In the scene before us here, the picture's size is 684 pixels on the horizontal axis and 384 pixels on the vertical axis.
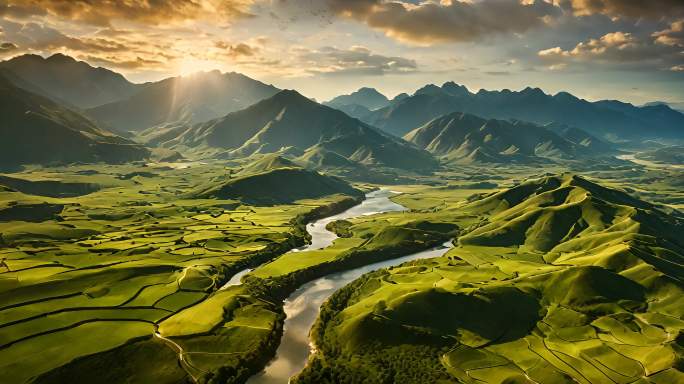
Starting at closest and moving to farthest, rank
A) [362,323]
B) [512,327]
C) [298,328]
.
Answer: [362,323] < [512,327] < [298,328]

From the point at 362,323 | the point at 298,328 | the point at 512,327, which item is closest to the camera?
the point at 362,323

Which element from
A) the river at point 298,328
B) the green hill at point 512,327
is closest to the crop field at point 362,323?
the green hill at point 512,327

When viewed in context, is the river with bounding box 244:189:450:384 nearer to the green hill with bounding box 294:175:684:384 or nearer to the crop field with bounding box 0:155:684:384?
the crop field with bounding box 0:155:684:384

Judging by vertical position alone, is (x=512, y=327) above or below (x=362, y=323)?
above

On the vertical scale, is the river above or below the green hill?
below

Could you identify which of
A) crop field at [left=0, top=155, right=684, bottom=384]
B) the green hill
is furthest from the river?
the green hill

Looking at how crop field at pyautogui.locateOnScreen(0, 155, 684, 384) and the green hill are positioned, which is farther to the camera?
the green hill

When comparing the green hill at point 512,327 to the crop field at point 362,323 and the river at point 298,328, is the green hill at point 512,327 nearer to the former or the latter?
the crop field at point 362,323

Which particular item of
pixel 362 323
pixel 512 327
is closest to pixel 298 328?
pixel 362 323

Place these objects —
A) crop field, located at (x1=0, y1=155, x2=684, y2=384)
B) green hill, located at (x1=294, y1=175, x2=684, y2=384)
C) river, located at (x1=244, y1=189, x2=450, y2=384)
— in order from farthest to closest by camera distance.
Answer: river, located at (x1=244, y1=189, x2=450, y2=384) < green hill, located at (x1=294, y1=175, x2=684, y2=384) < crop field, located at (x1=0, y1=155, x2=684, y2=384)

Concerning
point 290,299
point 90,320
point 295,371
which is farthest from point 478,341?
point 90,320

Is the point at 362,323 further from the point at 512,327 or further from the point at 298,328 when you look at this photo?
the point at 512,327

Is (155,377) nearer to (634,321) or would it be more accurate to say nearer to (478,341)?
(478,341)
